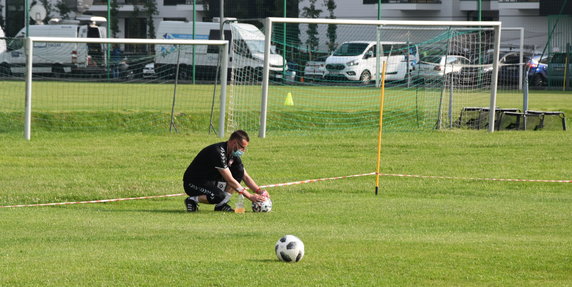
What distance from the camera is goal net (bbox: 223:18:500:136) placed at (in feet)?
85.9

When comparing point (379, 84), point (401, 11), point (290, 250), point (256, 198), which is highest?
point (401, 11)

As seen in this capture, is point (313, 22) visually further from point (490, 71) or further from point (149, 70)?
point (490, 71)

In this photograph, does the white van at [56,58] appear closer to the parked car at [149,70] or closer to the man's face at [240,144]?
the parked car at [149,70]

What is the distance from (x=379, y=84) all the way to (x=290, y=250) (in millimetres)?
20085

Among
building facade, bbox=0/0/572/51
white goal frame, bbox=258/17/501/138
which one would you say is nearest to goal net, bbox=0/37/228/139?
white goal frame, bbox=258/17/501/138

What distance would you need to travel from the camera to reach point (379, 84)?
28.5 metres

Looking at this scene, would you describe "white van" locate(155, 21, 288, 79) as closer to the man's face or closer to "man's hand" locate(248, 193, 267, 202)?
the man's face

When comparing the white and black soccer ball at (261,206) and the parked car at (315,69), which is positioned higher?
the parked car at (315,69)

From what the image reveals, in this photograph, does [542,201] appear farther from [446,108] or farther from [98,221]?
[446,108]

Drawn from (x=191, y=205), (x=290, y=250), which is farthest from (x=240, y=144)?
(x=290, y=250)

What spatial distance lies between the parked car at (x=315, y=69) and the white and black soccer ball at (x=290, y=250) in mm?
19854

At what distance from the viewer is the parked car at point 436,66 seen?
2689 cm

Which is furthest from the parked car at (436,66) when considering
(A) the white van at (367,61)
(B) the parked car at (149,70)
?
(B) the parked car at (149,70)

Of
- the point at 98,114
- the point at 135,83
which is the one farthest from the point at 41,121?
the point at 135,83
